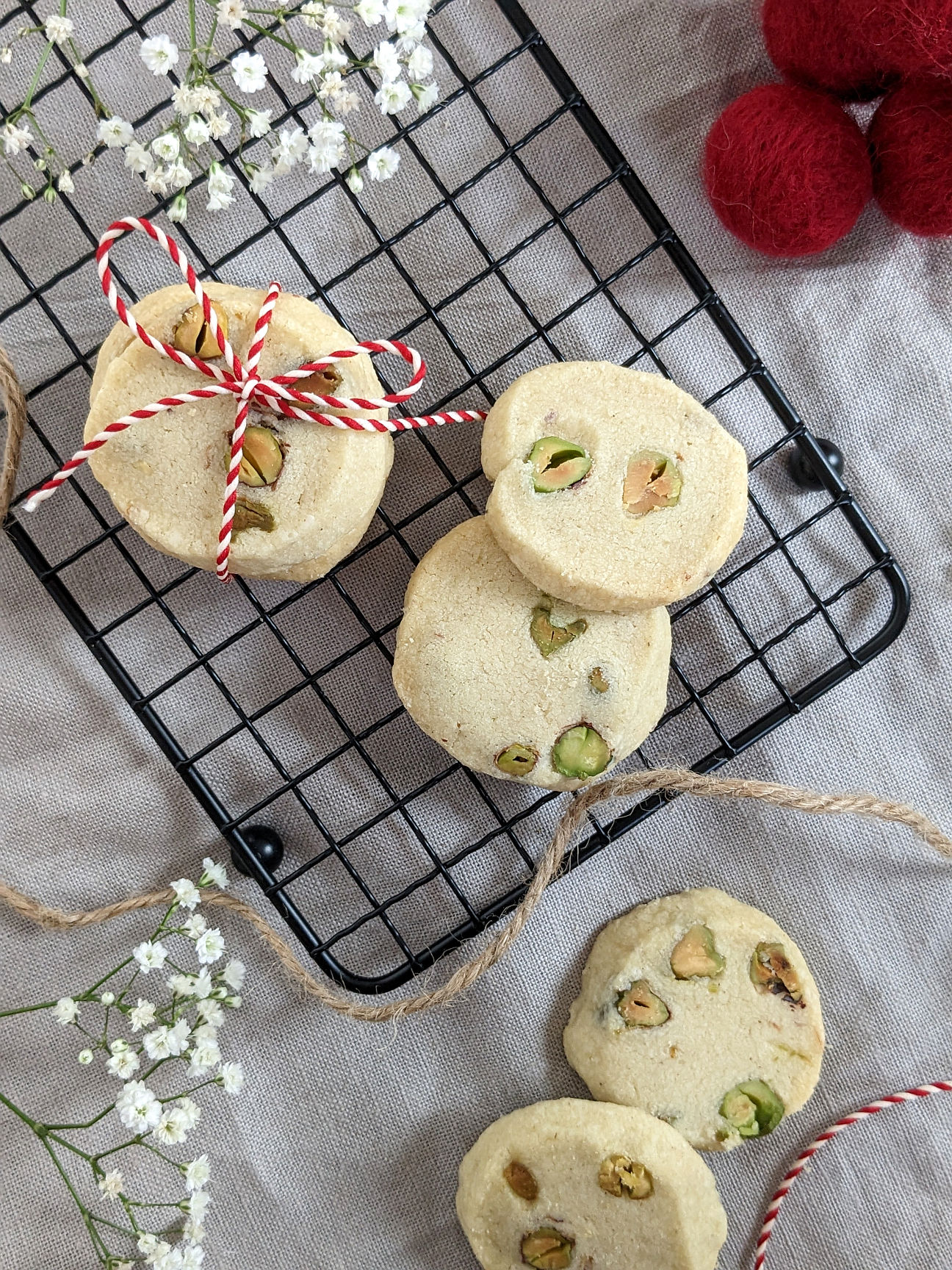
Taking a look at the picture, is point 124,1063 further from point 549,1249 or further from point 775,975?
point 775,975

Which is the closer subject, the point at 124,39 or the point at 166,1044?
the point at 166,1044

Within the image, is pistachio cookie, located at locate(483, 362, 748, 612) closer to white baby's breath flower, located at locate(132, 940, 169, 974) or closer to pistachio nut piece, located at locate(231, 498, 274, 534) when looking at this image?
pistachio nut piece, located at locate(231, 498, 274, 534)

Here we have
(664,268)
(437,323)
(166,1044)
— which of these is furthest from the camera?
(664,268)

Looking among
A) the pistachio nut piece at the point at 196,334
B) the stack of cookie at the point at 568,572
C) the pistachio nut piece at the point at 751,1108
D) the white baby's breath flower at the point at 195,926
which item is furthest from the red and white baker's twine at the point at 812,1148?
the pistachio nut piece at the point at 196,334

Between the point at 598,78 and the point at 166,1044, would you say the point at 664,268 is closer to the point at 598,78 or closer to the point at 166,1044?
the point at 598,78

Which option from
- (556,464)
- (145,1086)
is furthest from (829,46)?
(145,1086)

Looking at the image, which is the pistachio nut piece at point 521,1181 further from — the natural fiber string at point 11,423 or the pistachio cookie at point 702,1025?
the natural fiber string at point 11,423

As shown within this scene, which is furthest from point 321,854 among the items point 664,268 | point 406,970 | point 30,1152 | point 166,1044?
point 664,268

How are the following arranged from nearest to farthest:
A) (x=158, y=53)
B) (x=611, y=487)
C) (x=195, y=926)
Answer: (x=158, y=53), (x=611, y=487), (x=195, y=926)
